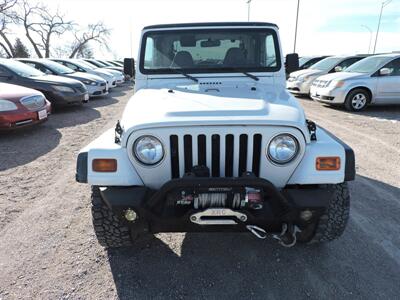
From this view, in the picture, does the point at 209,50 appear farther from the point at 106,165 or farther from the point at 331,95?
the point at 331,95

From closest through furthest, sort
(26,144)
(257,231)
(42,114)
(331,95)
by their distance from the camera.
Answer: (257,231) < (26,144) < (42,114) < (331,95)

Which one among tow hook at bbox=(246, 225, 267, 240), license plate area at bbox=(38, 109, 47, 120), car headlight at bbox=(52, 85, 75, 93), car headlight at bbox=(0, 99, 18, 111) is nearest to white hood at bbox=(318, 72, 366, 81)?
car headlight at bbox=(52, 85, 75, 93)

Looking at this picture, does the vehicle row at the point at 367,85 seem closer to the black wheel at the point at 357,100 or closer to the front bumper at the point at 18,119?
the black wheel at the point at 357,100

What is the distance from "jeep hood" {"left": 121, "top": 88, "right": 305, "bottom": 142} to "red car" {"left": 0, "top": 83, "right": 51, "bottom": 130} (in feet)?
14.0

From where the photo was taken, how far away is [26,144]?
5.88m

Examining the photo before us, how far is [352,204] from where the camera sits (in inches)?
143

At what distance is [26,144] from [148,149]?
4.71 m

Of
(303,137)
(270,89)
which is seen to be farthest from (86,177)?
(270,89)

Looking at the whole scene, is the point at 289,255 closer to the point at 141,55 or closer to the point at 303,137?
the point at 303,137

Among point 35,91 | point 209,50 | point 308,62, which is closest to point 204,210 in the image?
point 209,50

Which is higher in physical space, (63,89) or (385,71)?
(385,71)

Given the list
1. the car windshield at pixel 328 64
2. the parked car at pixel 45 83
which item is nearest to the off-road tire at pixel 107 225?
the parked car at pixel 45 83

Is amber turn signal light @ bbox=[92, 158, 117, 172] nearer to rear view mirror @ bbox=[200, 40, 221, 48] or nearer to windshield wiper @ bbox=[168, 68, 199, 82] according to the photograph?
windshield wiper @ bbox=[168, 68, 199, 82]

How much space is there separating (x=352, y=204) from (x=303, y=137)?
1952mm
